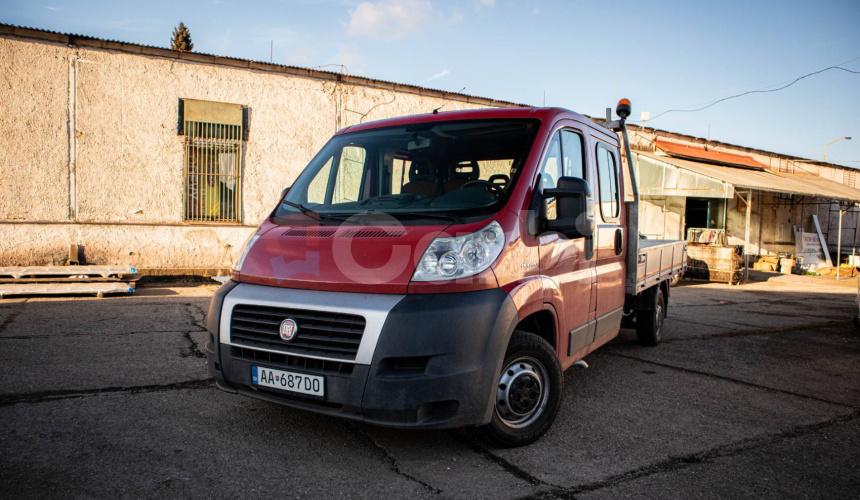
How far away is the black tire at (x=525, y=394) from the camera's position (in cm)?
318

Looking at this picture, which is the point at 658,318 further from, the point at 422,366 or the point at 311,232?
the point at 311,232

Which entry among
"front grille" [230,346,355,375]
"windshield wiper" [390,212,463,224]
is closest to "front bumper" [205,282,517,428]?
"front grille" [230,346,355,375]

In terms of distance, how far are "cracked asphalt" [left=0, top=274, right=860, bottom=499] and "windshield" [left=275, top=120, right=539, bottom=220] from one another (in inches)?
56.1

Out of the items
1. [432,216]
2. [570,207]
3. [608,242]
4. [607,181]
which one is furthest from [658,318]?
[432,216]

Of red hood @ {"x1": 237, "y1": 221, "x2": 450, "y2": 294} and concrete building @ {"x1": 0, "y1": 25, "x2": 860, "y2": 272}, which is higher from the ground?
concrete building @ {"x1": 0, "y1": 25, "x2": 860, "y2": 272}

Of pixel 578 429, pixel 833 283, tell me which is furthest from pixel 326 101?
pixel 833 283

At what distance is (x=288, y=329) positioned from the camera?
2.93 meters

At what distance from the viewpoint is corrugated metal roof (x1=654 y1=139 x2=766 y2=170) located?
815 inches

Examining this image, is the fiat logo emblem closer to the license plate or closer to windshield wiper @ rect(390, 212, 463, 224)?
the license plate

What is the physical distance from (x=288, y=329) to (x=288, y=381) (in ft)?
0.91

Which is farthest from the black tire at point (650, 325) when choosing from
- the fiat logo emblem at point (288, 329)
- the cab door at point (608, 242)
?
the fiat logo emblem at point (288, 329)

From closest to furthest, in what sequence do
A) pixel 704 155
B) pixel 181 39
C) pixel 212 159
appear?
pixel 212 159 < pixel 704 155 < pixel 181 39

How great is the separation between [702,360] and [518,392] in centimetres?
354

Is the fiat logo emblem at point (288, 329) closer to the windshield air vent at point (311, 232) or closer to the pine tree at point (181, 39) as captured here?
the windshield air vent at point (311, 232)
